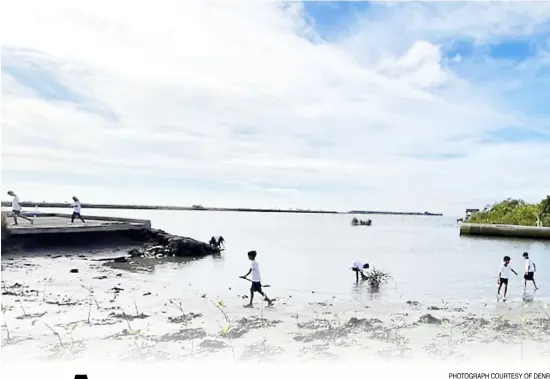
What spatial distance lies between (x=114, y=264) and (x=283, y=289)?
5128 mm

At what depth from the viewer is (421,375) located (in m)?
5.05

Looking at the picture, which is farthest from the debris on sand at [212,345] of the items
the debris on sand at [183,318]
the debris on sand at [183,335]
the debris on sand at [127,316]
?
the debris on sand at [127,316]

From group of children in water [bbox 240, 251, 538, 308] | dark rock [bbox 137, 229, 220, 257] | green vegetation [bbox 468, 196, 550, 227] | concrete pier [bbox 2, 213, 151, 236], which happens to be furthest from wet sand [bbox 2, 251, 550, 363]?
green vegetation [bbox 468, 196, 550, 227]

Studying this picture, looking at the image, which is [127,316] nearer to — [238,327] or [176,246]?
[238,327]

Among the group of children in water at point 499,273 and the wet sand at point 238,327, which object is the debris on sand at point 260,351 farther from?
the group of children in water at point 499,273

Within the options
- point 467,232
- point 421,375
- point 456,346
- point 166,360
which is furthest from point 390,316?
point 467,232

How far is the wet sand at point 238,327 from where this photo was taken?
598 centimetres

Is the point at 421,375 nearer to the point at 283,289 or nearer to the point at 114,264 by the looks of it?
the point at 283,289

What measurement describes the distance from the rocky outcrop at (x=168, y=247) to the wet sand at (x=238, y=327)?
6.22m

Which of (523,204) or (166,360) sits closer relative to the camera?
(166,360)

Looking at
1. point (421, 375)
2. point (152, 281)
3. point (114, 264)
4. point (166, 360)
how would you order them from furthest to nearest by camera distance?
point (114, 264), point (152, 281), point (166, 360), point (421, 375)

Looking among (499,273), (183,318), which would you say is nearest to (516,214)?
(499,273)

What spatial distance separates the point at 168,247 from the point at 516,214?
3131 centimetres

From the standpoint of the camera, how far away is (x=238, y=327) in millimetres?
7297
